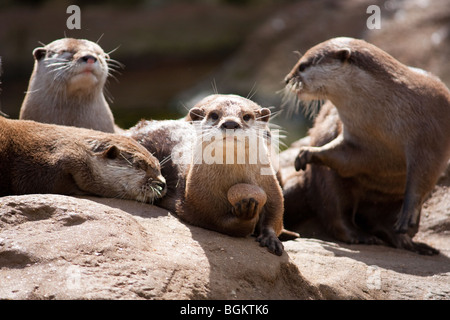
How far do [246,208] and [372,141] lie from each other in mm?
1489

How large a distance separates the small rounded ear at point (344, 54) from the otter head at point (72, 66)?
5.36 ft

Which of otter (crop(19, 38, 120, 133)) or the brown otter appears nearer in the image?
the brown otter

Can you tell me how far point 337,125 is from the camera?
473cm

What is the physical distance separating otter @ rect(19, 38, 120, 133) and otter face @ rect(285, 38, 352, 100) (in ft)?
4.45

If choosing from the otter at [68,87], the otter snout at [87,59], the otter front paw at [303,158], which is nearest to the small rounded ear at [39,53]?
the otter at [68,87]

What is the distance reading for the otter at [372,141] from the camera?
415 centimetres

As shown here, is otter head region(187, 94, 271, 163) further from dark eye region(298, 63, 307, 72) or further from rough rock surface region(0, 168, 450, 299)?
dark eye region(298, 63, 307, 72)

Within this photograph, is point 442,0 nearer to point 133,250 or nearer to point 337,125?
point 337,125

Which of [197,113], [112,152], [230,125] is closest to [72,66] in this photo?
[112,152]

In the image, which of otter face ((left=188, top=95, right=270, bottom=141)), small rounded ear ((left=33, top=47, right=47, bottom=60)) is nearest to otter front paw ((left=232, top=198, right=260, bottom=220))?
otter face ((left=188, top=95, right=270, bottom=141))

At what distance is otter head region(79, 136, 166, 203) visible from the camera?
11.9 ft

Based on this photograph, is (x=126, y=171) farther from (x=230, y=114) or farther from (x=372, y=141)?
(x=372, y=141)

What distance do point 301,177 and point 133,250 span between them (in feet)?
7.62
